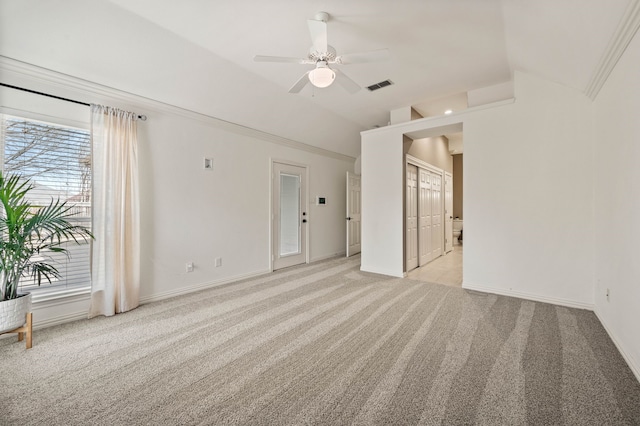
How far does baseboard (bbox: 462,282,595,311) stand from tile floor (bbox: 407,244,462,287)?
0.27 metres

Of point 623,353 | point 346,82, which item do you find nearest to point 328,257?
point 346,82

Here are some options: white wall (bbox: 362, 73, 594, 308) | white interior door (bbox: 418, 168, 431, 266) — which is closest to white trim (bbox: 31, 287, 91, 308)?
white wall (bbox: 362, 73, 594, 308)

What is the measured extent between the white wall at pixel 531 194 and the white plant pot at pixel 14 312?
500 centimetres

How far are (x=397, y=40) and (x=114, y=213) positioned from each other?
369 centimetres

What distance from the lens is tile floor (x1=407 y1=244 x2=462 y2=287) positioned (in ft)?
14.1

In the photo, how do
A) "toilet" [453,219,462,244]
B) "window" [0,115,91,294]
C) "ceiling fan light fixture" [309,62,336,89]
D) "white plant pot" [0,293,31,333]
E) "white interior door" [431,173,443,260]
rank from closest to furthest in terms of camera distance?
"white plant pot" [0,293,31,333] → "ceiling fan light fixture" [309,62,336,89] → "window" [0,115,91,294] → "white interior door" [431,173,443,260] → "toilet" [453,219,462,244]

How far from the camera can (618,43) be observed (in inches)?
81.2

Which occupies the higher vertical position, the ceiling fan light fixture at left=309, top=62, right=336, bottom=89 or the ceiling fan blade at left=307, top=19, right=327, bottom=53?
the ceiling fan blade at left=307, top=19, right=327, bottom=53

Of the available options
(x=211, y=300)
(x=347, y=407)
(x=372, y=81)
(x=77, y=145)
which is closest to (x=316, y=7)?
(x=372, y=81)

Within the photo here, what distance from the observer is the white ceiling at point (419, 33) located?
2238 mm

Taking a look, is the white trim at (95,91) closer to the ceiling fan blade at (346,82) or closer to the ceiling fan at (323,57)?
the ceiling fan at (323,57)

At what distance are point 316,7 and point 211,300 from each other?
3.48 m

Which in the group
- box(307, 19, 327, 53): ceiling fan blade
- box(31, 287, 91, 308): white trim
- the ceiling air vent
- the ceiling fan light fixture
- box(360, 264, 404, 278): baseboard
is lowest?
box(360, 264, 404, 278): baseboard

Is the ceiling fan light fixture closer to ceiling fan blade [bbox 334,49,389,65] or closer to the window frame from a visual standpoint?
ceiling fan blade [bbox 334,49,389,65]
